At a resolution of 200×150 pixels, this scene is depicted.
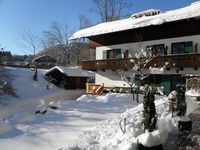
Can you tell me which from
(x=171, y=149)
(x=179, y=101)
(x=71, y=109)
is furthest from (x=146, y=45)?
(x=171, y=149)

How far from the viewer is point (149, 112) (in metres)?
9.35

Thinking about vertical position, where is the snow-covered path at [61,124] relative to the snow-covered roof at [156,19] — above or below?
below

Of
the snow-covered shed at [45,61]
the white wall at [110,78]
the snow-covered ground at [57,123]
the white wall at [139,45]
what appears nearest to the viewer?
the snow-covered ground at [57,123]

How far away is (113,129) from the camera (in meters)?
12.2

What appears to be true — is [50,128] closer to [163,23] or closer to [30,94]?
[163,23]

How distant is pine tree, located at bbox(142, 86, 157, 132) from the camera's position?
366 inches

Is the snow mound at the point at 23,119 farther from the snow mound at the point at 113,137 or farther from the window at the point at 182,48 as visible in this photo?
the window at the point at 182,48

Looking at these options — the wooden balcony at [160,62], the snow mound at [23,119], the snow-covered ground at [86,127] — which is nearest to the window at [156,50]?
the wooden balcony at [160,62]

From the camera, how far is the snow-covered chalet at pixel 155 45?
22906 mm

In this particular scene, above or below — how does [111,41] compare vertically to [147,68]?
above

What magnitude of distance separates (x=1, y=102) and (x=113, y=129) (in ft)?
72.9

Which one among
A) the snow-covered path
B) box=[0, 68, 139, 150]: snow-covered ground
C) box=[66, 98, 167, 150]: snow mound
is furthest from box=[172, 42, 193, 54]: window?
box=[66, 98, 167, 150]: snow mound

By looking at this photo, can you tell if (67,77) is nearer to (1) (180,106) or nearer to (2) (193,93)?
(2) (193,93)

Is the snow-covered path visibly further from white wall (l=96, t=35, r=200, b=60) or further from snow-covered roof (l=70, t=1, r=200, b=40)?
snow-covered roof (l=70, t=1, r=200, b=40)
